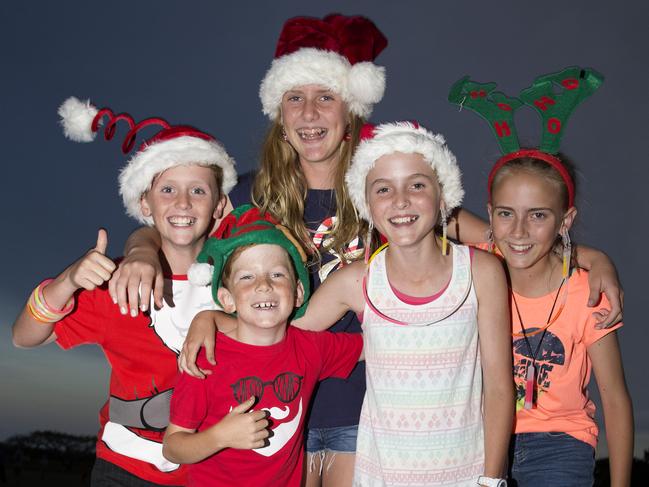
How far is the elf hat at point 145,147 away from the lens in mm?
2770

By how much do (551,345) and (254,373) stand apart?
1172mm

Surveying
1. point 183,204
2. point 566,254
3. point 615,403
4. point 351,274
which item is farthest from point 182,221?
point 615,403

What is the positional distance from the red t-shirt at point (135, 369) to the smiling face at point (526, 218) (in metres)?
1.33

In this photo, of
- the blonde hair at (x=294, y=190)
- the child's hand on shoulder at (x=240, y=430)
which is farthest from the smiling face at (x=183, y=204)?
the child's hand on shoulder at (x=240, y=430)

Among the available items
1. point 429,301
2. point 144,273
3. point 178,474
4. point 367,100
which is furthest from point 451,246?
point 178,474

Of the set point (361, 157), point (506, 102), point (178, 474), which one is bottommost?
point (178, 474)

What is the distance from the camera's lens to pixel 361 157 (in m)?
2.52

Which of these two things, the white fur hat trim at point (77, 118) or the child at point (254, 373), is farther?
the white fur hat trim at point (77, 118)

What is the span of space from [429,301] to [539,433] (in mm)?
735

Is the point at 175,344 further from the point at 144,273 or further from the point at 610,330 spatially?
the point at 610,330

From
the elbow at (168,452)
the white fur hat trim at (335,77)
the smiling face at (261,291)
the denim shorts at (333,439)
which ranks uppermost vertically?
the white fur hat trim at (335,77)

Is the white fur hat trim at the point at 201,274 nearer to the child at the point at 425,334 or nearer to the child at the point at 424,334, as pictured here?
the child at the point at 424,334

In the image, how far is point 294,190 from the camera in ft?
9.50

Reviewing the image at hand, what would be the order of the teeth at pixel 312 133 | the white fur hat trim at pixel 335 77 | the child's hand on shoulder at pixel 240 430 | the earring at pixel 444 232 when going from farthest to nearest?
the white fur hat trim at pixel 335 77
the teeth at pixel 312 133
the earring at pixel 444 232
the child's hand on shoulder at pixel 240 430
